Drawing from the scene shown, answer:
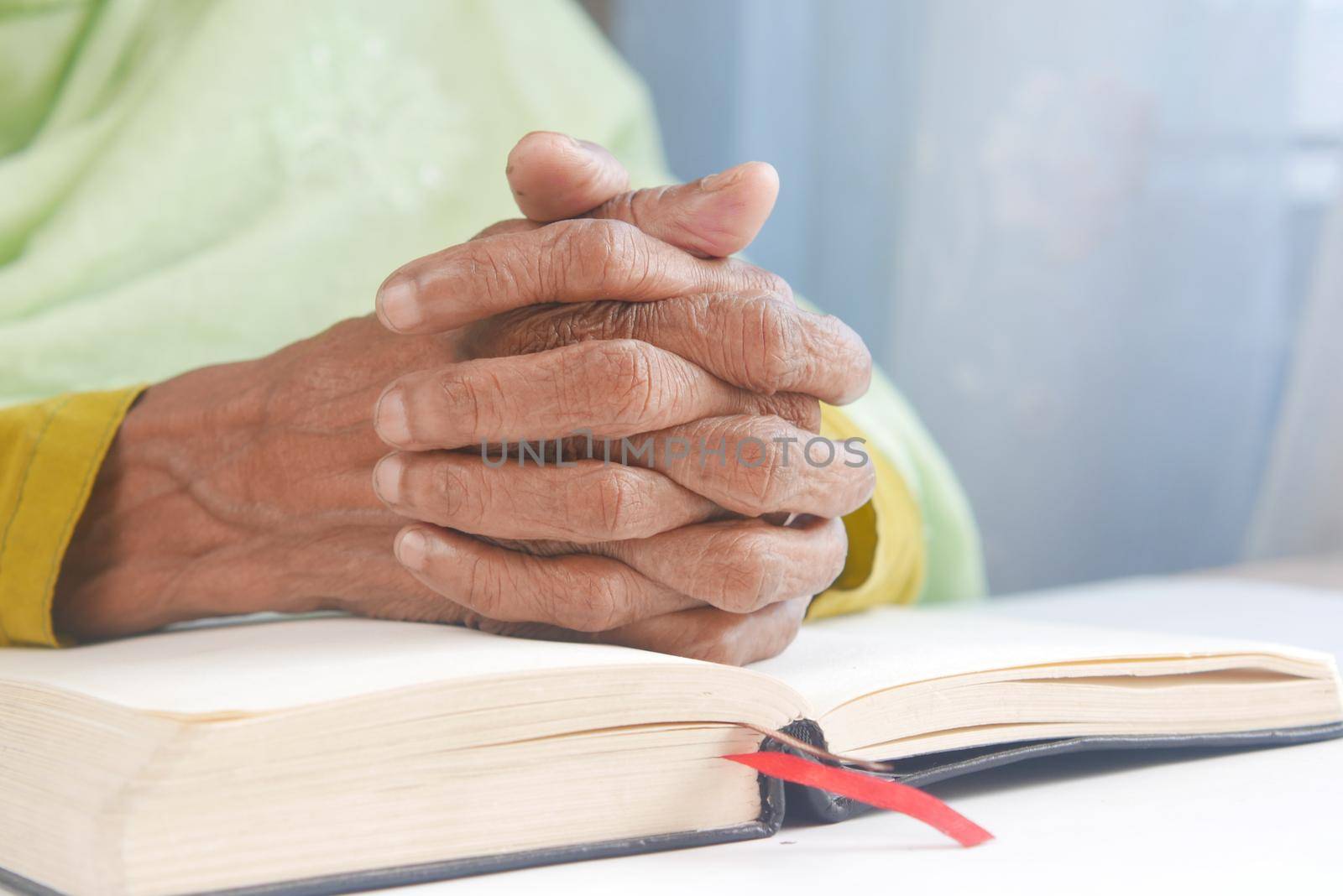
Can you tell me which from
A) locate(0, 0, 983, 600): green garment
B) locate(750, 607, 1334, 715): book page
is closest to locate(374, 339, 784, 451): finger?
locate(750, 607, 1334, 715): book page

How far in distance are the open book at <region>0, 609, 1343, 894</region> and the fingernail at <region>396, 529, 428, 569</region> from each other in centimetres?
3

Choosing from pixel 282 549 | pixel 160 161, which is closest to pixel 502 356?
pixel 282 549

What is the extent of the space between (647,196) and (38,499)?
1.23ft

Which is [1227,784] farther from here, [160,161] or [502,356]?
[160,161]

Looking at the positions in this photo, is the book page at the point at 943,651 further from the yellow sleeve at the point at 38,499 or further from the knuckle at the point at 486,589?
the yellow sleeve at the point at 38,499

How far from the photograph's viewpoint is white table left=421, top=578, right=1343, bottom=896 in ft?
1.21

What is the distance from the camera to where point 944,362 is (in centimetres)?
146

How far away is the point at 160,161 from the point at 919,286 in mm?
924

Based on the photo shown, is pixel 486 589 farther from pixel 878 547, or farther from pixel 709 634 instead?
pixel 878 547

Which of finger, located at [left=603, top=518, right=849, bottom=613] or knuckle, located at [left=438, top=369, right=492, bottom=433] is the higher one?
knuckle, located at [left=438, top=369, right=492, bottom=433]

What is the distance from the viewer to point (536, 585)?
0.52m

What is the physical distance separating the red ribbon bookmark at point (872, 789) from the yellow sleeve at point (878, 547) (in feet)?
0.91

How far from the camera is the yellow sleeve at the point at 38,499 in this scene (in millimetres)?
608

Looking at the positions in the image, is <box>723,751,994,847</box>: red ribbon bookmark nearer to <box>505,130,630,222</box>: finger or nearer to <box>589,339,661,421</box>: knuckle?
<box>589,339,661,421</box>: knuckle
